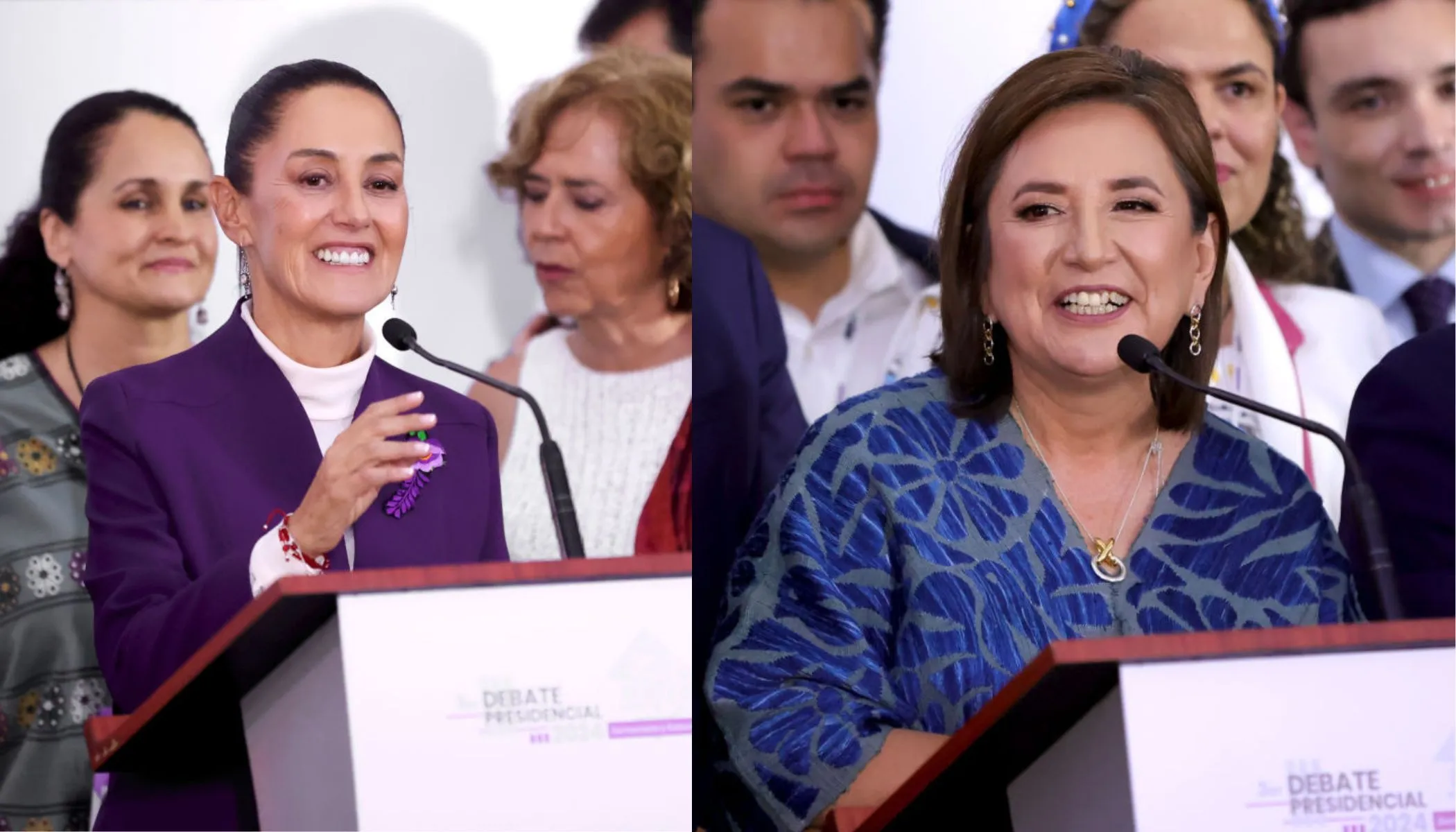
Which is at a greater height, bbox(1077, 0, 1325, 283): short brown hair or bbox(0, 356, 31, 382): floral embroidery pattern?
bbox(1077, 0, 1325, 283): short brown hair

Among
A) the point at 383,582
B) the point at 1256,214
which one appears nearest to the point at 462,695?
the point at 383,582

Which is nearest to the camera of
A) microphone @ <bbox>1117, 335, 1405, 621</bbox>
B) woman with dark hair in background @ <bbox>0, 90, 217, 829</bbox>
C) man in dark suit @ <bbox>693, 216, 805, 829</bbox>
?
microphone @ <bbox>1117, 335, 1405, 621</bbox>

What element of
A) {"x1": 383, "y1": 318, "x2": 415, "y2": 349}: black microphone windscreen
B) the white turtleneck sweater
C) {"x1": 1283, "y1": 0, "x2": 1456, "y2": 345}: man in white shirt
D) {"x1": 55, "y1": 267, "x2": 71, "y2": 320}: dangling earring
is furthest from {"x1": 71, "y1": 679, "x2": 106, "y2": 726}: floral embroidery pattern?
{"x1": 1283, "y1": 0, "x2": 1456, "y2": 345}: man in white shirt

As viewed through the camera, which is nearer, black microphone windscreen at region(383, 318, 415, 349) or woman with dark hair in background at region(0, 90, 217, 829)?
woman with dark hair in background at region(0, 90, 217, 829)

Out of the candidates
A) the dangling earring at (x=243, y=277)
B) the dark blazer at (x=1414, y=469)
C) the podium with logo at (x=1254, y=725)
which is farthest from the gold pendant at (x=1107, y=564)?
the dangling earring at (x=243, y=277)

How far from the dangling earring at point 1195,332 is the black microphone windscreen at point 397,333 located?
1.25 meters

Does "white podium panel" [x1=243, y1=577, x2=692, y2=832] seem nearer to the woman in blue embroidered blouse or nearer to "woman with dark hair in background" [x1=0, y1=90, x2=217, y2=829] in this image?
the woman in blue embroidered blouse

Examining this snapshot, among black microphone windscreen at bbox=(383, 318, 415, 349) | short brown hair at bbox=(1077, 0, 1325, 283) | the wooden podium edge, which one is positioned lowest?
the wooden podium edge

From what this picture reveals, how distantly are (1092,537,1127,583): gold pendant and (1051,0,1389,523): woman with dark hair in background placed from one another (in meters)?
0.70

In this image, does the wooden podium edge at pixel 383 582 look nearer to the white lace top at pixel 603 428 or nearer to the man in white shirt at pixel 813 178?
the white lace top at pixel 603 428

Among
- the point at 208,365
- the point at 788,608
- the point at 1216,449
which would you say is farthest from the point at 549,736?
the point at 1216,449

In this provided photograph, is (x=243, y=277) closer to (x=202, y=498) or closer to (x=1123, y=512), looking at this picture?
(x=202, y=498)

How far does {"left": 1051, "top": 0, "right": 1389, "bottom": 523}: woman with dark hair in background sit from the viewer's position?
10.5ft

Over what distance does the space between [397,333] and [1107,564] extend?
118 cm
